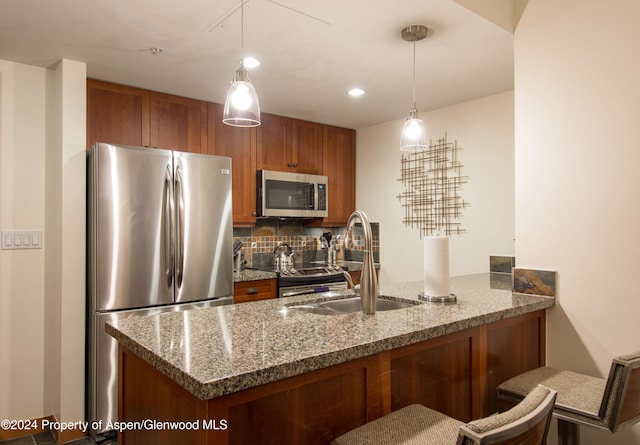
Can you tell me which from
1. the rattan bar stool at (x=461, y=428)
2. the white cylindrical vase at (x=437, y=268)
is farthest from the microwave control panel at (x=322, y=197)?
the rattan bar stool at (x=461, y=428)

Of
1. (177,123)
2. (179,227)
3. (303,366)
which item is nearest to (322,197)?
(177,123)

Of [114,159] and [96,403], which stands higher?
[114,159]

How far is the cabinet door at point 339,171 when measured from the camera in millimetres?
4324

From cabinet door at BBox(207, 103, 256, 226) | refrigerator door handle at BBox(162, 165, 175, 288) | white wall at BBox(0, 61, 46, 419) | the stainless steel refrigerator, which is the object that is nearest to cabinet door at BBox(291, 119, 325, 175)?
cabinet door at BBox(207, 103, 256, 226)

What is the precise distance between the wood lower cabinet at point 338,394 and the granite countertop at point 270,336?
60mm

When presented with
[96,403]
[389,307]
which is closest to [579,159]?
[389,307]

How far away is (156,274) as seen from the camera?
2.71m

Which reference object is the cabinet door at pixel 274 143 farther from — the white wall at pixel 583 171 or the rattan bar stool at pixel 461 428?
the rattan bar stool at pixel 461 428

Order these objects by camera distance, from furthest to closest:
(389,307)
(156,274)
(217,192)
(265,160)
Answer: (265,160)
(217,192)
(156,274)
(389,307)

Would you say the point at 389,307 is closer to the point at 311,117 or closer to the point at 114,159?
the point at 114,159

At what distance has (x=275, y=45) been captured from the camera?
95.3 inches

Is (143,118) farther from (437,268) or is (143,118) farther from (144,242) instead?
(437,268)

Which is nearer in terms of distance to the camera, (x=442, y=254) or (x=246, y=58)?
(x=442, y=254)

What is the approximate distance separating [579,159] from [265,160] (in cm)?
256
